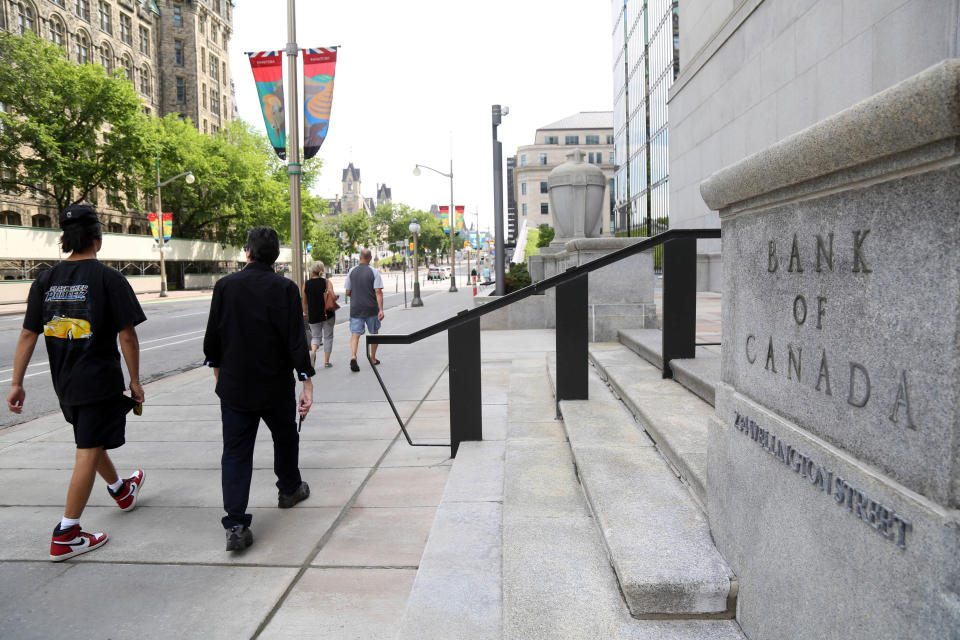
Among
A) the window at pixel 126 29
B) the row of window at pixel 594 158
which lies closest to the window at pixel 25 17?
the window at pixel 126 29

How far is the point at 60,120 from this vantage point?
3609 centimetres

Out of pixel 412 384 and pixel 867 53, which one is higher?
pixel 867 53

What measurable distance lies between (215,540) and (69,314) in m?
1.63

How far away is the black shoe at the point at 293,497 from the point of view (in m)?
4.39

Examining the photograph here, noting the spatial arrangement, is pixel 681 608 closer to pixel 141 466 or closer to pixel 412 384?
pixel 141 466

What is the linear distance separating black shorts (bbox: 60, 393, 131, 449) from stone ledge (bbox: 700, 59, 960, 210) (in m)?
3.76

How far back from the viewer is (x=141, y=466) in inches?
213

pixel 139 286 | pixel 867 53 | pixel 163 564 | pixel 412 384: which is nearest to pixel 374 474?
pixel 163 564

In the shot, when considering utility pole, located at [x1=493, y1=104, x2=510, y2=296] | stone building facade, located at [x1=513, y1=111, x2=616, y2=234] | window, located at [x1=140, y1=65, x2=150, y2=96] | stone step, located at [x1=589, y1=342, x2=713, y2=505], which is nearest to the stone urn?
utility pole, located at [x1=493, y1=104, x2=510, y2=296]

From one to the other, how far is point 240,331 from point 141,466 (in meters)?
2.42

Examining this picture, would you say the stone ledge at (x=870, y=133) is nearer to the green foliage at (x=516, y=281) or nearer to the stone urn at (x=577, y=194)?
the stone urn at (x=577, y=194)

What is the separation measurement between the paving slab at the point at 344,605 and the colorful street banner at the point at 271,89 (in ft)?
31.6

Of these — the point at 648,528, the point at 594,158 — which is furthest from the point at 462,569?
the point at 594,158

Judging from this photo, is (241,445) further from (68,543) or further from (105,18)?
(105,18)
